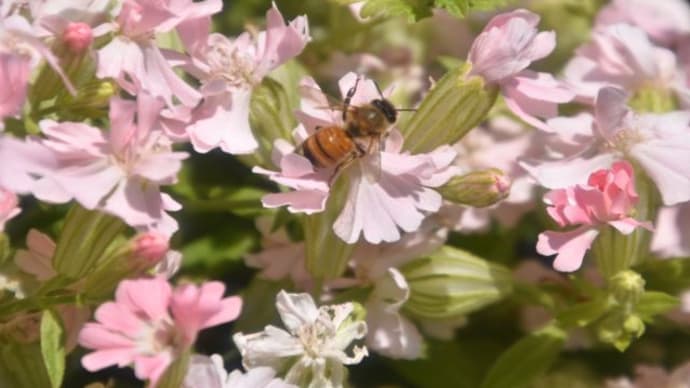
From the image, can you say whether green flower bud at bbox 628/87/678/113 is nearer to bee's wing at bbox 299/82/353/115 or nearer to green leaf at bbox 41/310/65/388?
bee's wing at bbox 299/82/353/115

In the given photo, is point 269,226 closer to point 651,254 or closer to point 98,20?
point 98,20

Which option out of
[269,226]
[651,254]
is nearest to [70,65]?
[269,226]

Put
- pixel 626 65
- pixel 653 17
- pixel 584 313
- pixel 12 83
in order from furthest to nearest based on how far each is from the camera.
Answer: pixel 653 17, pixel 626 65, pixel 584 313, pixel 12 83

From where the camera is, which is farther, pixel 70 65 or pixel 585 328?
pixel 585 328

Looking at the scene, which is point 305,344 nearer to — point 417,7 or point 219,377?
point 219,377

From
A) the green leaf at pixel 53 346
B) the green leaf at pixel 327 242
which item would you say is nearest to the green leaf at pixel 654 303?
the green leaf at pixel 327 242

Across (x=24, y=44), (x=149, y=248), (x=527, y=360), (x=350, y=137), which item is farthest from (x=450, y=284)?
(x=24, y=44)

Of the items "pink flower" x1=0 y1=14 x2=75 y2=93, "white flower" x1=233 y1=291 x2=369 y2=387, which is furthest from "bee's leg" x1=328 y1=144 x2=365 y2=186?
"pink flower" x1=0 y1=14 x2=75 y2=93
